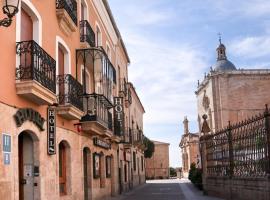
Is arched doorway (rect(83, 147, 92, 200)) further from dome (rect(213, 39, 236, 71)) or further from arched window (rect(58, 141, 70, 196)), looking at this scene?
dome (rect(213, 39, 236, 71))

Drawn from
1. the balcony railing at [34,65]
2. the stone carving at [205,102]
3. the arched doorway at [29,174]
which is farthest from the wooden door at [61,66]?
the stone carving at [205,102]

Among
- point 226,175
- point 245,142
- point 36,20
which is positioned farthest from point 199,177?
point 36,20

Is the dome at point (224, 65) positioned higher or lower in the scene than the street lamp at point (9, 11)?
higher

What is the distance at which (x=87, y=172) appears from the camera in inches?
750

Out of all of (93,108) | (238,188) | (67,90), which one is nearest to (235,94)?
(238,188)

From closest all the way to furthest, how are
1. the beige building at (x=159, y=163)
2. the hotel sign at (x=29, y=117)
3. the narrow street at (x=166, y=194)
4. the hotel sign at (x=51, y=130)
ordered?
1. the hotel sign at (x=29, y=117)
2. the hotel sign at (x=51, y=130)
3. the narrow street at (x=166, y=194)
4. the beige building at (x=159, y=163)

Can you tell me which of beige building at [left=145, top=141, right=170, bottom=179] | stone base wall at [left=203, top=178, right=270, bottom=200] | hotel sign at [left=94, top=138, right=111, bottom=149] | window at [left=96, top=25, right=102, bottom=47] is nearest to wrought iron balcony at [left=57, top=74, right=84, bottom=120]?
hotel sign at [left=94, top=138, right=111, bottom=149]

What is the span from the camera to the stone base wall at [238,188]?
14.0 metres

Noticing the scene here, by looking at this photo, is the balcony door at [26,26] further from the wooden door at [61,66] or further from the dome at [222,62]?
the dome at [222,62]

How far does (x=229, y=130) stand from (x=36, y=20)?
8.97 m

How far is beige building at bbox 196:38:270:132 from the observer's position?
235 feet

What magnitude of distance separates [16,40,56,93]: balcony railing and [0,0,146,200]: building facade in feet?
0.08

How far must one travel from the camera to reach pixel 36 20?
12406mm

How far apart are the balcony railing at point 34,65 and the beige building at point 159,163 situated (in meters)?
68.1
